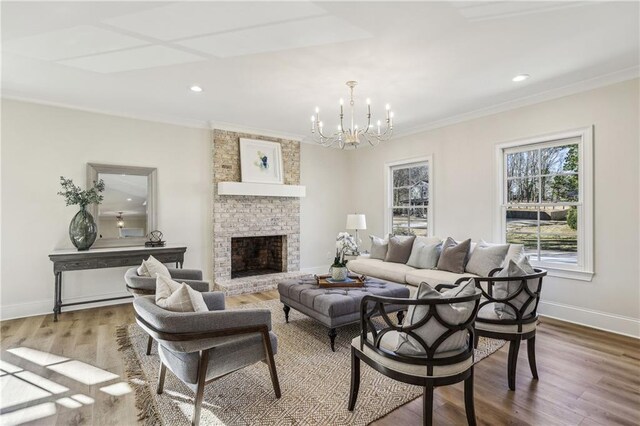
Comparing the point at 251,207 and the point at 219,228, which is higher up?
the point at 251,207

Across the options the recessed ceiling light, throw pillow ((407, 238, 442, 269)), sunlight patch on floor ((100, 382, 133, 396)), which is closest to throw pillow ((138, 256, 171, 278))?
sunlight patch on floor ((100, 382, 133, 396))

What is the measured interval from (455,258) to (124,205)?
4.79 metres

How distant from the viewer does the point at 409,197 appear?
5934mm

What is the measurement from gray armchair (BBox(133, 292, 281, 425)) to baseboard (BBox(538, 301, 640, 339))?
3676 millimetres

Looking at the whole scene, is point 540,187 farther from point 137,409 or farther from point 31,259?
point 31,259

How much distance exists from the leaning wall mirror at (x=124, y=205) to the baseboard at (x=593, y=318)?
223 inches

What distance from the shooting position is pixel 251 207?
574 cm

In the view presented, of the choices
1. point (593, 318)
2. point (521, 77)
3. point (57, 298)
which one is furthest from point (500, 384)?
point (57, 298)

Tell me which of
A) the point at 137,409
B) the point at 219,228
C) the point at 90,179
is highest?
the point at 90,179

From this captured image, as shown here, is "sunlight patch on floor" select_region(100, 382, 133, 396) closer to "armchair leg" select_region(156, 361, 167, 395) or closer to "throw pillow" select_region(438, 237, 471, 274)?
"armchair leg" select_region(156, 361, 167, 395)

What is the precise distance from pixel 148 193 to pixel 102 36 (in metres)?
2.64

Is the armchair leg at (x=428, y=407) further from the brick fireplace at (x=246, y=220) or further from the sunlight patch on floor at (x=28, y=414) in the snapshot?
the brick fireplace at (x=246, y=220)

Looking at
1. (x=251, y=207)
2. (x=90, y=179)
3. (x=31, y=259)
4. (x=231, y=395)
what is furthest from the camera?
(x=251, y=207)

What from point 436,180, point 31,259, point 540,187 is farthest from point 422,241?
point 31,259
